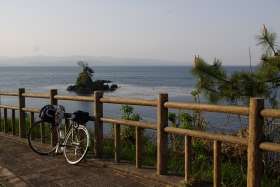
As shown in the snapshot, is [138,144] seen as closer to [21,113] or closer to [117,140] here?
[117,140]

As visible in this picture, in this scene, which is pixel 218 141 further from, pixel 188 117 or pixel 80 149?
pixel 188 117

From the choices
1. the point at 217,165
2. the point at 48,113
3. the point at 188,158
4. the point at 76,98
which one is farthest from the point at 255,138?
the point at 48,113

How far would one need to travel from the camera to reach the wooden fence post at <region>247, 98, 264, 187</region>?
4477 mm

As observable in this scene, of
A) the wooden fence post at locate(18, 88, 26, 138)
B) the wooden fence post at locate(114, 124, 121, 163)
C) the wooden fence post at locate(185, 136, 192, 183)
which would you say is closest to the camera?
the wooden fence post at locate(185, 136, 192, 183)

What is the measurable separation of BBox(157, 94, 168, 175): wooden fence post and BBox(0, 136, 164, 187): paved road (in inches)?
11.7

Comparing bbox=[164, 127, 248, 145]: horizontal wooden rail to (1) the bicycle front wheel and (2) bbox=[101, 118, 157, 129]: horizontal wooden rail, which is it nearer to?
(2) bbox=[101, 118, 157, 129]: horizontal wooden rail

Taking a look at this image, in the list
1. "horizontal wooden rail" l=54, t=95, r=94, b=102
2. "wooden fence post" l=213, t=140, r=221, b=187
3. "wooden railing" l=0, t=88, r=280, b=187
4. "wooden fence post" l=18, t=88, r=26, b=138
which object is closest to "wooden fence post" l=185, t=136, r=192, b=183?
"wooden railing" l=0, t=88, r=280, b=187

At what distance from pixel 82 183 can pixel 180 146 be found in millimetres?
3159

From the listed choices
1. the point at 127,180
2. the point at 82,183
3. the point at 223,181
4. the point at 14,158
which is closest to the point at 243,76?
the point at 223,181

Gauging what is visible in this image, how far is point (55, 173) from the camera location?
20.7 feet

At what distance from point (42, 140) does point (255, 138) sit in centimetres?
522

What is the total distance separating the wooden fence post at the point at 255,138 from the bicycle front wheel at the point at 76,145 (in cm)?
306

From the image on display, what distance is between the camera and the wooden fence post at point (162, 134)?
5766 millimetres

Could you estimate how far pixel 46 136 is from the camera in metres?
9.05
